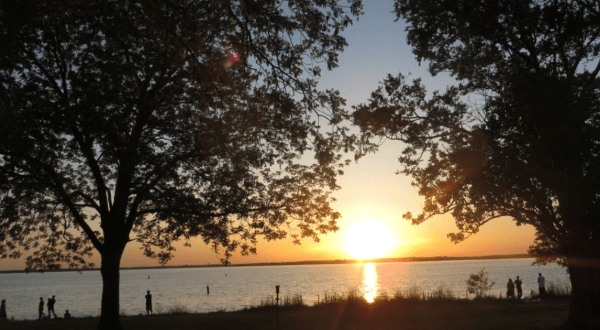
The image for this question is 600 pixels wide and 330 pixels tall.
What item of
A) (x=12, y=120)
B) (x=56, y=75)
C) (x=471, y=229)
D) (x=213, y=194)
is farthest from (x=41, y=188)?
(x=471, y=229)

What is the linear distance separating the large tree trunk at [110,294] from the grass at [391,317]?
6.77 feet

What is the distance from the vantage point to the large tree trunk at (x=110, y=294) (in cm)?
2127

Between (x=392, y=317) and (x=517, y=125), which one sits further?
(x=392, y=317)

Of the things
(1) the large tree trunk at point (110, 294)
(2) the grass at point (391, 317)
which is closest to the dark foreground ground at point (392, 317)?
(2) the grass at point (391, 317)

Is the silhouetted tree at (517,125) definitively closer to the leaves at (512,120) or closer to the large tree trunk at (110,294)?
the leaves at (512,120)

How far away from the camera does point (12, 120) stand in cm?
1148

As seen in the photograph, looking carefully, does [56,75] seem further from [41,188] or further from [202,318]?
[202,318]

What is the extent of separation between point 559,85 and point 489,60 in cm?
398

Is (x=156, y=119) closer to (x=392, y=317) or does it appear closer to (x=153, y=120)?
(x=153, y=120)

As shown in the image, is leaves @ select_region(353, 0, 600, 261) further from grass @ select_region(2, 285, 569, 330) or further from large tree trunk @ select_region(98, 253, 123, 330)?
large tree trunk @ select_region(98, 253, 123, 330)

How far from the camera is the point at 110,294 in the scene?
2175cm

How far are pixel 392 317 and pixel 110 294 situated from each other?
1221 centimetres

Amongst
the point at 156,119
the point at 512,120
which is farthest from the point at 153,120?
the point at 512,120

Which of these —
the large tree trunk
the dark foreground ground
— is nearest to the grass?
the dark foreground ground
